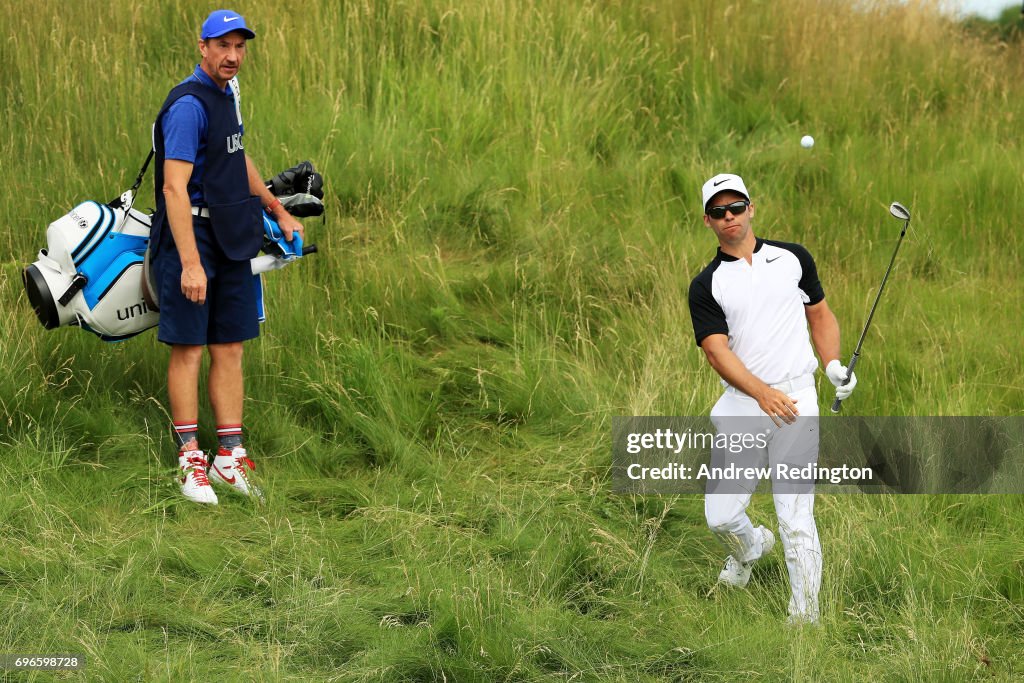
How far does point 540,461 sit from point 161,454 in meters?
1.86

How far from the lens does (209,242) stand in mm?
5684

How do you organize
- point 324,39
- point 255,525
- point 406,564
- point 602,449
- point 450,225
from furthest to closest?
point 324,39 → point 450,225 → point 602,449 → point 255,525 → point 406,564

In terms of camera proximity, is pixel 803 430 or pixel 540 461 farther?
pixel 540 461

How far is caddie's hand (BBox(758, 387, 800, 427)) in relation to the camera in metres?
Answer: 4.57

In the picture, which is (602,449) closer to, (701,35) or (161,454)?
(161,454)

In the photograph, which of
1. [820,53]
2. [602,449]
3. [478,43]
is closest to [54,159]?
[478,43]

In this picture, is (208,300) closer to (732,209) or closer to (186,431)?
(186,431)

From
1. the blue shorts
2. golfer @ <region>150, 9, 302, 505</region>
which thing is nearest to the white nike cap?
golfer @ <region>150, 9, 302, 505</region>

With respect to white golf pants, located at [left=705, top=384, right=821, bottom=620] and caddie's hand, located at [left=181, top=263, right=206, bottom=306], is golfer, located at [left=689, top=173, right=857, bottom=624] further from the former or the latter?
caddie's hand, located at [left=181, top=263, right=206, bottom=306]

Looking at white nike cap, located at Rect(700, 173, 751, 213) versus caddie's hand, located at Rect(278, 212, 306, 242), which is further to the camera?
caddie's hand, located at Rect(278, 212, 306, 242)

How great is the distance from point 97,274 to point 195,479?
1029 mm

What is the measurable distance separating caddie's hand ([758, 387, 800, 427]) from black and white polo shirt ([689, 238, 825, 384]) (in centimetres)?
12

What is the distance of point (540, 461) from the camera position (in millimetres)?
6074

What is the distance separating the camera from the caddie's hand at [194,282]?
5453mm
